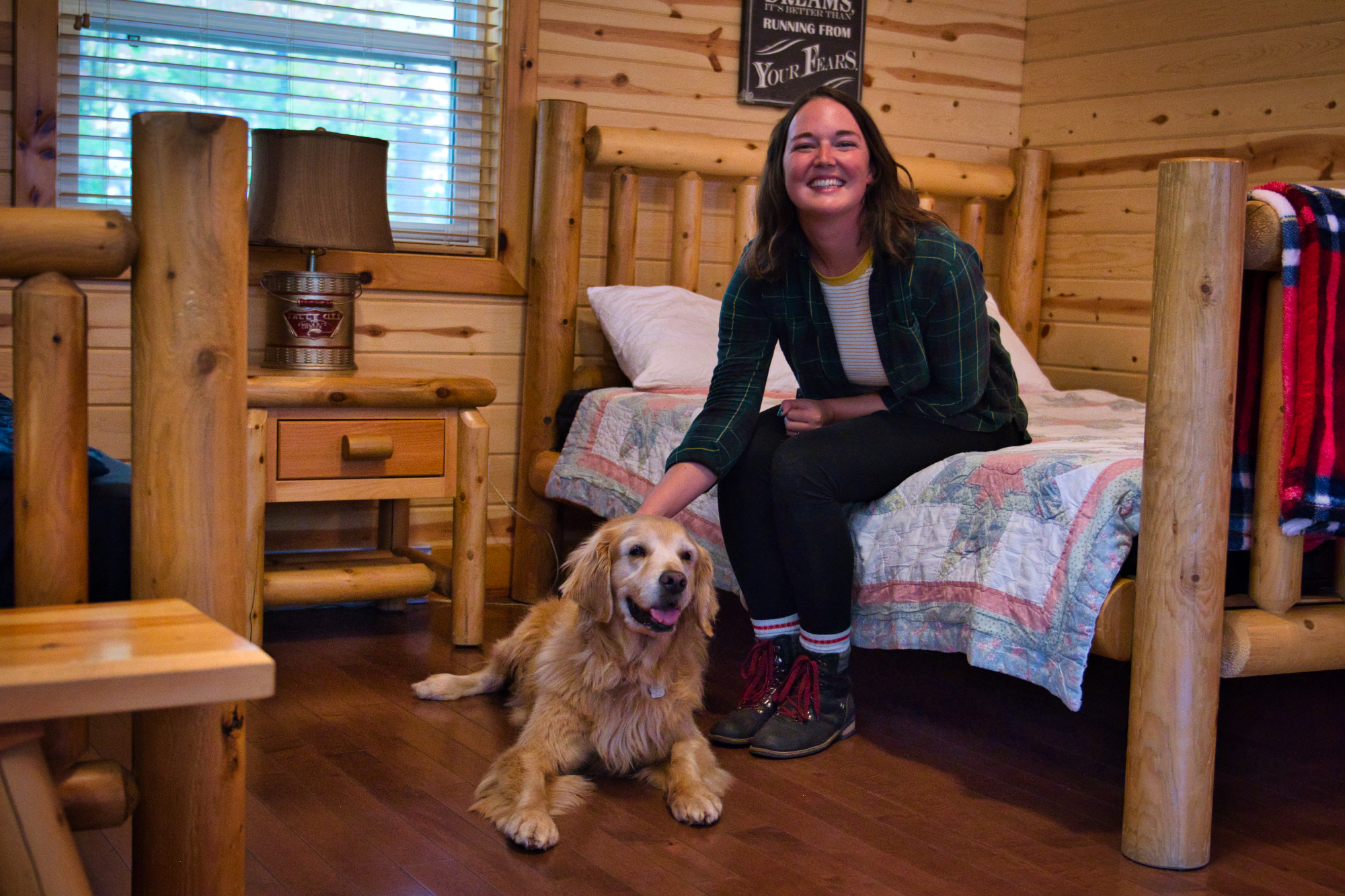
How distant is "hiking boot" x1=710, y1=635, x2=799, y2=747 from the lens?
7.22 ft

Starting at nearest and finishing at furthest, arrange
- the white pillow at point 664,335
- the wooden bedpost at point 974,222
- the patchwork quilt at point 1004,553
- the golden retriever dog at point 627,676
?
the patchwork quilt at point 1004,553 < the golden retriever dog at point 627,676 < the white pillow at point 664,335 < the wooden bedpost at point 974,222

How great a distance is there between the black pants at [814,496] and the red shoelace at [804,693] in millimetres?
62

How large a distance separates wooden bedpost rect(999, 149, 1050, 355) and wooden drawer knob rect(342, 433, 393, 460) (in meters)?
2.08

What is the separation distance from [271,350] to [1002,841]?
1.90m

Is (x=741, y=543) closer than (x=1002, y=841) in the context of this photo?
No

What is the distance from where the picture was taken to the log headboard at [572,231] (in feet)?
10.8

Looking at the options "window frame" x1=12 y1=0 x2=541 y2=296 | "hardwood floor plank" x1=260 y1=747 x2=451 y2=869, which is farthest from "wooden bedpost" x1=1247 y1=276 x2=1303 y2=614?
"window frame" x1=12 y1=0 x2=541 y2=296

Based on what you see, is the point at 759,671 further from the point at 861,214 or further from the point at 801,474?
the point at 861,214

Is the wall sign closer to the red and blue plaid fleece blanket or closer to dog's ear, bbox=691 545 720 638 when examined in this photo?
dog's ear, bbox=691 545 720 638

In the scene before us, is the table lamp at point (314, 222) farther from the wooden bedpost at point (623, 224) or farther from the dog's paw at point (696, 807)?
the dog's paw at point (696, 807)

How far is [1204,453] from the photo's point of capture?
169 cm

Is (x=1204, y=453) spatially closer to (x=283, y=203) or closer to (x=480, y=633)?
(x=480, y=633)

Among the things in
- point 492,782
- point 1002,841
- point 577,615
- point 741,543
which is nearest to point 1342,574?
point 1002,841

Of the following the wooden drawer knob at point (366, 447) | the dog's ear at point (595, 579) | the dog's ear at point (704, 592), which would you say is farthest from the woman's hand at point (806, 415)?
the wooden drawer knob at point (366, 447)
